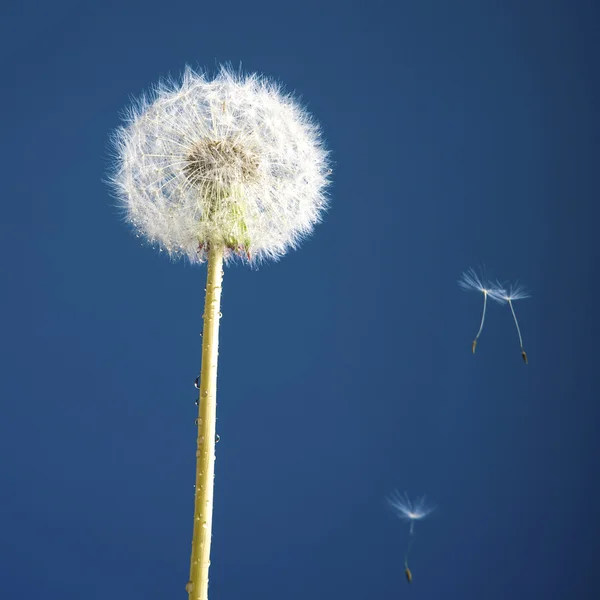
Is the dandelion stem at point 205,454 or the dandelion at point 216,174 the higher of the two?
the dandelion at point 216,174

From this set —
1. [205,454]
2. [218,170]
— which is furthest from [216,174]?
[205,454]

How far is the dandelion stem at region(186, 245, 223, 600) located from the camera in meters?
1.13

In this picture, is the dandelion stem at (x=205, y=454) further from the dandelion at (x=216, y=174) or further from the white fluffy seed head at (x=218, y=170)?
the white fluffy seed head at (x=218, y=170)

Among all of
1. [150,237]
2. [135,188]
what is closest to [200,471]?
[150,237]

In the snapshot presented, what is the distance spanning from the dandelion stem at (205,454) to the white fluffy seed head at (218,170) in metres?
0.14

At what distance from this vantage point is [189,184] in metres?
1.32

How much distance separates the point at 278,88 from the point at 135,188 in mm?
368

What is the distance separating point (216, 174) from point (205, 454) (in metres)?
0.47

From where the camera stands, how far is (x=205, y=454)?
1148 mm

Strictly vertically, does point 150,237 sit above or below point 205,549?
above

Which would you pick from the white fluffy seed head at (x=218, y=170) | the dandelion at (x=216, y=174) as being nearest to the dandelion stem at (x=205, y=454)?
the dandelion at (x=216, y=174)

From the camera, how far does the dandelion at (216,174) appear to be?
1292 millimetres

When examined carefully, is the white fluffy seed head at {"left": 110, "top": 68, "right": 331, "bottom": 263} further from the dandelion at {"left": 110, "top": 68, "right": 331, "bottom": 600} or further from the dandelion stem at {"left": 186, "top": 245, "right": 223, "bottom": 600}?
the dandelion stem at {"left": 186, "top": 245, "right": 223, "bottom": 600}

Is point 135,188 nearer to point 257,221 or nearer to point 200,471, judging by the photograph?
point 257,221
